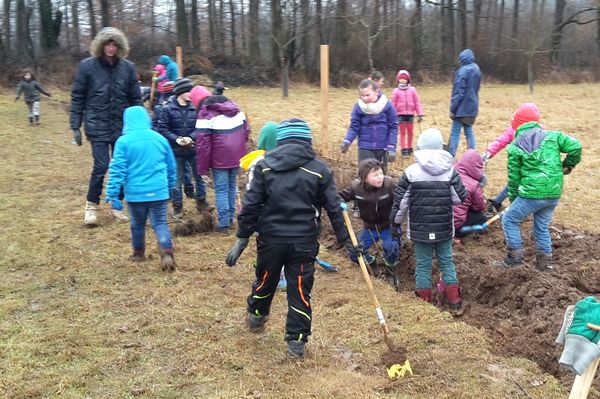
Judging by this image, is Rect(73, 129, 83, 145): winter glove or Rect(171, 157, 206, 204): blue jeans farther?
Rect(171, 157, 206, 204): blue jeans

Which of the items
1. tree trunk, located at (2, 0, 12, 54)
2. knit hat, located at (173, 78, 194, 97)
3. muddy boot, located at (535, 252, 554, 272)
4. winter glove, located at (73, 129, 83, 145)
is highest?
tree trunk, located at (2, 0, 12, 54)

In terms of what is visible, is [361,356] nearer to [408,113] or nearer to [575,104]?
[408,113]

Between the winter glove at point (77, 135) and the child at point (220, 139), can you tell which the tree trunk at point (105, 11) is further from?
the child at point (220, 139)

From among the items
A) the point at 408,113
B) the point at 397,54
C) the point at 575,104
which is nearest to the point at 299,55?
the point at 397,54

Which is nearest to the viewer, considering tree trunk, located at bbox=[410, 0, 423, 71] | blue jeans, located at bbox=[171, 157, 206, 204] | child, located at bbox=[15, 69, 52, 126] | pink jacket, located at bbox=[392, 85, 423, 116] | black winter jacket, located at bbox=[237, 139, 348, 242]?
black winter jacket, located at bbox=[237, 139, 348, 242]

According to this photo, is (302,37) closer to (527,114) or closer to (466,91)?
(466,91)

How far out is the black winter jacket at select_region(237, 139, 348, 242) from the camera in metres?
4.38

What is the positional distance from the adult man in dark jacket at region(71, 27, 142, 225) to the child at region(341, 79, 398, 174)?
3082 mm

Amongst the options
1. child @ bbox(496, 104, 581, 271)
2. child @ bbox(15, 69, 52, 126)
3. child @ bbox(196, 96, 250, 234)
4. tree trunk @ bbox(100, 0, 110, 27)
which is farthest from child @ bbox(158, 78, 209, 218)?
tree trunk @ bbox(100, 0, 110, 27)

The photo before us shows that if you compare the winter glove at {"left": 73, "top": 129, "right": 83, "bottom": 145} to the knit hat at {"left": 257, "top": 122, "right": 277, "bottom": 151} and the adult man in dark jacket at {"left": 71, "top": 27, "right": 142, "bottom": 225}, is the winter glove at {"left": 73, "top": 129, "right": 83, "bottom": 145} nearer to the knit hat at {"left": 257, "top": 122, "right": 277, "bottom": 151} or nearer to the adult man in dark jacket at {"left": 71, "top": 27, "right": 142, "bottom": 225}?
the adult man in dark jacket at {"left": 71, "top": 27, "right": 142, "bottom": 225}

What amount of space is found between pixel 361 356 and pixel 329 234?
11.4 feet

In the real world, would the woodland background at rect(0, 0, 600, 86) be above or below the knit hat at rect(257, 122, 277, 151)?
above

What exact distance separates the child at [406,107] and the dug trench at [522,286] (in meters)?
4.89

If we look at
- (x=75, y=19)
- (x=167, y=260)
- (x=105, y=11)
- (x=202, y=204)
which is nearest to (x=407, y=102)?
(x=202, y=204)
